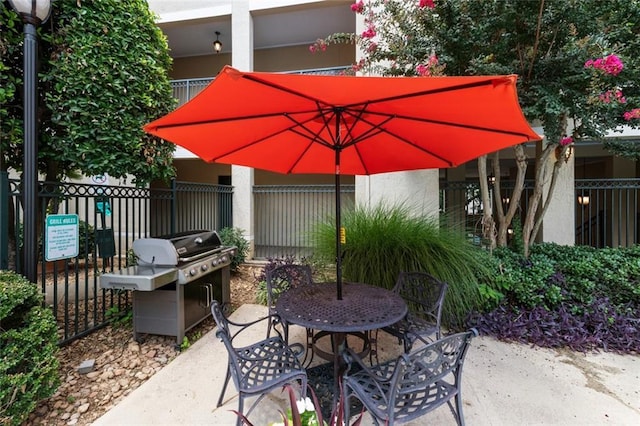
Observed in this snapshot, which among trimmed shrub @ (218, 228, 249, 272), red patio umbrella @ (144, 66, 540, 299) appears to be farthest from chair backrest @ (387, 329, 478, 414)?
trimmed shrub @ (218, 228, 249, 272)

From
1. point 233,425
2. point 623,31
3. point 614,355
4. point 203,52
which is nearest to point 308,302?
point 233,425

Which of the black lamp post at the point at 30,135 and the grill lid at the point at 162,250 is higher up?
the black lamp post at the point at 30,135

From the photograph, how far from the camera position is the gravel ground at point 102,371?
2230 millimetres

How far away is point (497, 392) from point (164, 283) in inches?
125

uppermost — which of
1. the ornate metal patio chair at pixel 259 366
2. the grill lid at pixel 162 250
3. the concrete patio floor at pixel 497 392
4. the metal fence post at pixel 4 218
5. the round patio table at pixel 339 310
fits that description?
the metal fence post at pixel 4 218

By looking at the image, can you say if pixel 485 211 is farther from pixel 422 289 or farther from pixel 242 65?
pixel 242 65

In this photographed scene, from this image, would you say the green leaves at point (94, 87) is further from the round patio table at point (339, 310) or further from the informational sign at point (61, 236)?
the round patio table at point (339, 310)

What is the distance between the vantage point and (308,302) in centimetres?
245

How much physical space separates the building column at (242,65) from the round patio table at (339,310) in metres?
4.27

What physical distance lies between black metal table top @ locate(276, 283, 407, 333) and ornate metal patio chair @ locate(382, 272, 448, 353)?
0.34 m

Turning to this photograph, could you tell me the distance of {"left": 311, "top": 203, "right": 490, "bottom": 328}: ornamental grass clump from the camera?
3459mm

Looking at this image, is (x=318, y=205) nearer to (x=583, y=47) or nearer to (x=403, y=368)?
(x=583, y=47)

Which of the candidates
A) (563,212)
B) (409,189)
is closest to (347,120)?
(409,189)

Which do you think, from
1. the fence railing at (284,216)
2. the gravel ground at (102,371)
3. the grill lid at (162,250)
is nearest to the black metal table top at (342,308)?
the grill lid at (162,250)
